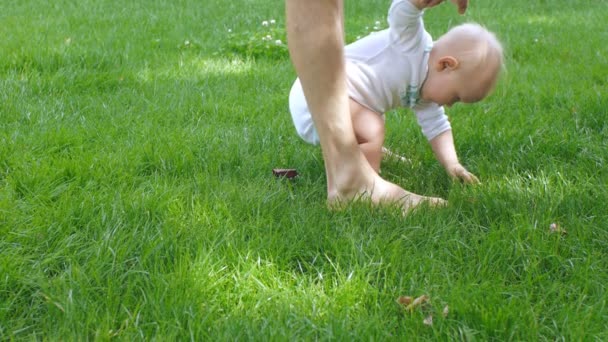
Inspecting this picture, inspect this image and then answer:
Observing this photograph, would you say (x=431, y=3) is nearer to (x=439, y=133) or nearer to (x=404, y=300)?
(x=439, y=133)

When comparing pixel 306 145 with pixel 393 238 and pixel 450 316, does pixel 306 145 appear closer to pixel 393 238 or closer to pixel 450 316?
pixel 393 238

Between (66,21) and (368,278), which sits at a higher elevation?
(368,278)

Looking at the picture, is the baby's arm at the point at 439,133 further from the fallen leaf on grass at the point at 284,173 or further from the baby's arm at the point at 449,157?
the fallen leaf on grass at the point at 284,173

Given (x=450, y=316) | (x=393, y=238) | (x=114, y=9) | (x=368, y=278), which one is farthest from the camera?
(x=114, y=9)

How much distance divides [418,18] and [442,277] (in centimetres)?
99

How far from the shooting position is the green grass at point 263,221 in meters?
1.51

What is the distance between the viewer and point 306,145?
2816 mm

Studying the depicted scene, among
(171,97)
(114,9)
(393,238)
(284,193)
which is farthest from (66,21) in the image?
(393,238)

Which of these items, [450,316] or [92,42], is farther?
[92,42]

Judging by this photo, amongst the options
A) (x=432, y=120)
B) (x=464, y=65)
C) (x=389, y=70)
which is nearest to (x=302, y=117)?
(x=389, y=70)

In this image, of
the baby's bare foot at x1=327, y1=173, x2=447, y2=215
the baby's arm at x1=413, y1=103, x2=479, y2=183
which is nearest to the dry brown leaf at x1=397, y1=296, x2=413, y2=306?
the baby's bare foot at x1=327, y1=173, x2=447, y2=215

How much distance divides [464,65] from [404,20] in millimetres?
270

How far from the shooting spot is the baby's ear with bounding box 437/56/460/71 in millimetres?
2355

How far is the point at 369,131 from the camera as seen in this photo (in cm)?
238
